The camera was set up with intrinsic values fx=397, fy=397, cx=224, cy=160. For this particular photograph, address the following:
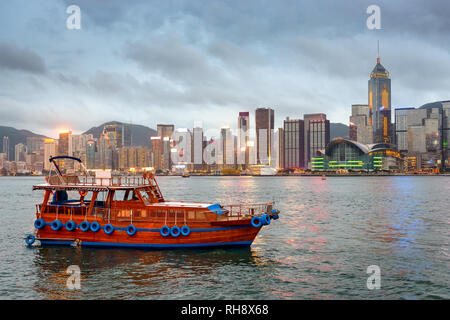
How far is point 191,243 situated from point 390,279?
38.6 feet

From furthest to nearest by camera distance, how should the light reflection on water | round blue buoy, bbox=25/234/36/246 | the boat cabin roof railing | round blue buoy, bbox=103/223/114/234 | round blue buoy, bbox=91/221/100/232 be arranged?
1. round blue buoy, bbox=25/234/36/246
2. the boat cabin roof railing
3. round blue buoy, bbox=91/221/100/232
4. round blue buoy, bbox=103/223/114/234
5. the light reflection on water

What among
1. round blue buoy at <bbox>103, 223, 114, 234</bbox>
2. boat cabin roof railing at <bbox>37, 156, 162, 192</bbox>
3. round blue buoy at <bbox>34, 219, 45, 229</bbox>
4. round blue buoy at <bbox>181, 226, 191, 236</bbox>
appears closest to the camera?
round blue buoy at <bbox>181, 226, 191, 236</bbox>

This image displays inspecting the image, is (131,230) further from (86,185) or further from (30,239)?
(30,239)

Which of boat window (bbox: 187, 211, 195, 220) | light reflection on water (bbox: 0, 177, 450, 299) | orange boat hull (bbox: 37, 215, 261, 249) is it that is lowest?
light reflection on water (bbox: 0, 177, 450, 299)

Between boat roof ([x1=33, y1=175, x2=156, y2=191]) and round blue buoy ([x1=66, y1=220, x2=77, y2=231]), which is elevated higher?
boat roof ([x1=33, y1=175, x2=156, y2=191])

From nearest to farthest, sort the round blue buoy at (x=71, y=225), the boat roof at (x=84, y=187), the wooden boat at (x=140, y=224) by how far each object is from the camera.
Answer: the wooden boat at (x=140, y=224) → the round blue buoy at (x=71, y=225) → the boat roof at (x=84, y=187)

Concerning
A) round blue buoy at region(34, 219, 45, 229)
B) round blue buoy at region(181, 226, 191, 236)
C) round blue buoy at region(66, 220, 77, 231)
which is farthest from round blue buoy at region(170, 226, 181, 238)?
round blue buoy at region(34, 219, 45, 229)

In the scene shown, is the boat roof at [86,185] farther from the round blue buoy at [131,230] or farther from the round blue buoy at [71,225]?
the round blue buoy at [131,230]

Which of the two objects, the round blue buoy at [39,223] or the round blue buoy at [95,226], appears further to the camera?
the round blue buoy at [39,223]

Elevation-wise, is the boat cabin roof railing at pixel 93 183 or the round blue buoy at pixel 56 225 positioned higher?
the boat cabin roof railing at pixel 93 183

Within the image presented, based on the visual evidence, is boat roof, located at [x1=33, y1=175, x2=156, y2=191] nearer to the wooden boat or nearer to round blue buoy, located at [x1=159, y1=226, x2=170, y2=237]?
the wooden boat

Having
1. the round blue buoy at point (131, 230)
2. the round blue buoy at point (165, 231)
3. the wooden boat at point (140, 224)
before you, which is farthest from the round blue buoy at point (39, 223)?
the round blue buoy at point (165, 231)
